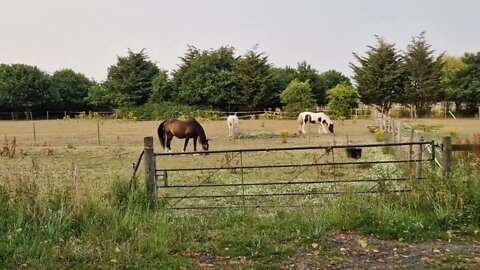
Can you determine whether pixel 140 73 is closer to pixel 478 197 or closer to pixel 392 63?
pixel 392 63

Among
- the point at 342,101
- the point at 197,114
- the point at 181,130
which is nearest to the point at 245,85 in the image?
the point at 197,114

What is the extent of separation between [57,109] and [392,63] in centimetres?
4027

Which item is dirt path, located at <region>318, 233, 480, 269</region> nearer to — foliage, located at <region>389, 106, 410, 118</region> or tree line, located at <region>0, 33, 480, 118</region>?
tree line, located at <region>0, 33, 480, 118</region>

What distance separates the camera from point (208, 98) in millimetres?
48750

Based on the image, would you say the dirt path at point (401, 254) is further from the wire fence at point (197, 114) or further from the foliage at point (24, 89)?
the foliage at point (24, 89)

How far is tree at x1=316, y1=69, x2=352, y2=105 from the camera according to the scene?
54094 mm

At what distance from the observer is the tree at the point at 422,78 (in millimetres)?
42156

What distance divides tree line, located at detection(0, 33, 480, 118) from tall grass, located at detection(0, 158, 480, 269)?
36.7 meters

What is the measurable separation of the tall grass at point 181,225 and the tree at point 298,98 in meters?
37.2

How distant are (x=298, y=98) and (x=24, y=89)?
106 ft

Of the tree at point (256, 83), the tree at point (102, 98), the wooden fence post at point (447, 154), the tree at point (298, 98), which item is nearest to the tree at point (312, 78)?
the tree at point (256, 83)

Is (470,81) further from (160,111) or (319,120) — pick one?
(160,111)

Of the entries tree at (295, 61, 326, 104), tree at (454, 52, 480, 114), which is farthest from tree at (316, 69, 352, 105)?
tree at (454, 52, 480, 114)

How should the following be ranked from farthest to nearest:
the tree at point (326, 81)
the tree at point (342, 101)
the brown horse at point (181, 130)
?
the tree at point (326, 81) < the tree at point (342, 101) < the brown horse at point (181, 130)
